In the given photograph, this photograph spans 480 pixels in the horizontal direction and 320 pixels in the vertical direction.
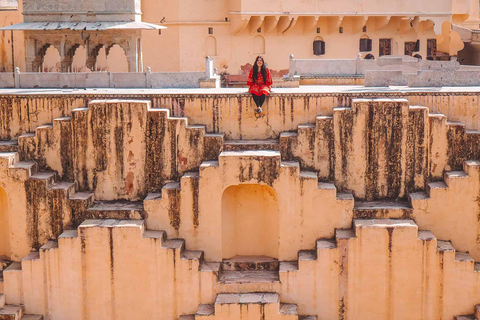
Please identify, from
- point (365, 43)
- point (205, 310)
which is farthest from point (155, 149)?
point (365, 43)

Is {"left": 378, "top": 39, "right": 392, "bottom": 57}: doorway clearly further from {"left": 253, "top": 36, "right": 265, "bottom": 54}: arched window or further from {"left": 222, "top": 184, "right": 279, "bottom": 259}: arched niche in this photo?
{"left": 222, "top": 184, "right": 279, "bottom": 259}: arched niche

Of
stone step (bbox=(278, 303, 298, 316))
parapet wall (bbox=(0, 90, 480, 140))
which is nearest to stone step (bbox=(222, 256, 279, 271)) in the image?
stone step (bbox=(278, 303, 298, 316))

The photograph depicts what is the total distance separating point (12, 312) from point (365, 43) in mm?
20159

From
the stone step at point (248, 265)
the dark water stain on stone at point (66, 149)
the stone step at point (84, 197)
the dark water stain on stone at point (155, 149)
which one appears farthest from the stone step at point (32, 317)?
the stone step at point (248, 265)

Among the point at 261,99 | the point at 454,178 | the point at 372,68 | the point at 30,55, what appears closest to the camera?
the point at 454,178

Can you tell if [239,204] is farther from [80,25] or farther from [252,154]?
[80,25]

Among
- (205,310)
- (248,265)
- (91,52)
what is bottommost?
(205,310)

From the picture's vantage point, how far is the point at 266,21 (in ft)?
119

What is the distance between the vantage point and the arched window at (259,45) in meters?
36.8

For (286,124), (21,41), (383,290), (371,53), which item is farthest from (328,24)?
(383,290)

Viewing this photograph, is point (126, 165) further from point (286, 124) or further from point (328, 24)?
point (328, 24)

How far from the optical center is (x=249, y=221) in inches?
904

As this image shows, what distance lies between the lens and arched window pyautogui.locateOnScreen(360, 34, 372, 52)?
122 ft

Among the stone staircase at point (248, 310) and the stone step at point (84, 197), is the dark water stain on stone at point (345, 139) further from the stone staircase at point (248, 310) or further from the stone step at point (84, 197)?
the stone step at point (84, 197)
